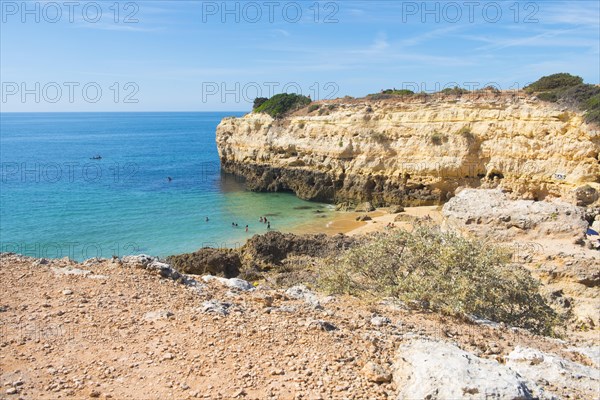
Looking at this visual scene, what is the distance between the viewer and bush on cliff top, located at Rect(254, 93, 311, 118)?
157 ft

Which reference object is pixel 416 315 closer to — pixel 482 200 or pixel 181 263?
pixel 482 200

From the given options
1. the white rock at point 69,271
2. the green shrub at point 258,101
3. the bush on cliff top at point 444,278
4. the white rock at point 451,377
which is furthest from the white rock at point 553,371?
the green shrub at point 258,101

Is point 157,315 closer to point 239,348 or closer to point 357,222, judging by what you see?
point 239,348

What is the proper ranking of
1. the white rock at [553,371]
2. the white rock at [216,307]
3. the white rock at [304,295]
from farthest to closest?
the white rock at [304,295]
the white rock at [216,307]
the white rock at [553,371]

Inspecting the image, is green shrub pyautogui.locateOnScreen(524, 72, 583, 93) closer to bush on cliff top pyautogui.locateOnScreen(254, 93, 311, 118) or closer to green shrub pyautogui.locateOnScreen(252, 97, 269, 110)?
bush on cliff top pyautogui.locateOnScreen(254, 93, 311, 118)

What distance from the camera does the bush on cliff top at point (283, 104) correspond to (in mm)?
47812

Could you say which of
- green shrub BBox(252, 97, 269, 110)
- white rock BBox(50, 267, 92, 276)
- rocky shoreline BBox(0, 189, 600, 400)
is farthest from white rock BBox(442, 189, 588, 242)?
green shrub BBox(252, 97, 269, 110)

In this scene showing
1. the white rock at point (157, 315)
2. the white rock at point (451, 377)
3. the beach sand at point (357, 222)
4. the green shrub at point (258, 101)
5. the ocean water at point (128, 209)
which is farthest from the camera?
the green shrub at point (258, 101)

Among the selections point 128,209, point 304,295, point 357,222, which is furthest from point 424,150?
point 304,295

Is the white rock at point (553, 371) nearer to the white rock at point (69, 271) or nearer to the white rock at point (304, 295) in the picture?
the white rock at point (304, 295)

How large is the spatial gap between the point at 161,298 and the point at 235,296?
1.52m

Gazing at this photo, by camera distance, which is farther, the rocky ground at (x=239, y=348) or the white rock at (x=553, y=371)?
the white rock at (x=553, y=371)

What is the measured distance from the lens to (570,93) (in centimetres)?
3203

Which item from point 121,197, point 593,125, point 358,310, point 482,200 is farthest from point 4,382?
point 121,197
